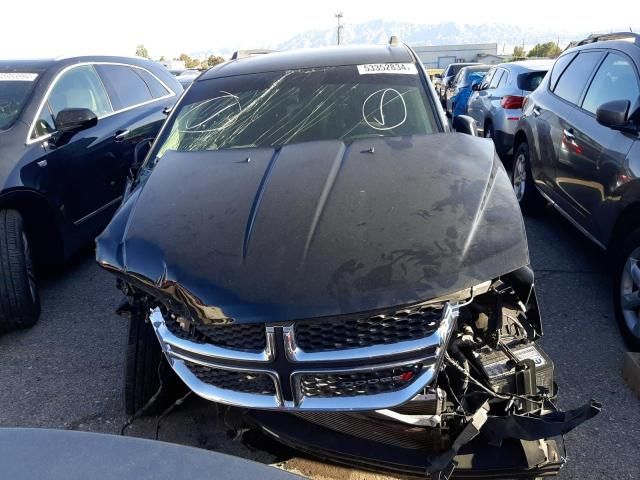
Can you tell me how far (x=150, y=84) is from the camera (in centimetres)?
655

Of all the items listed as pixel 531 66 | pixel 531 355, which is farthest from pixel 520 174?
pixel 531 355

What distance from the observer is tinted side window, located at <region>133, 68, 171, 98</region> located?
6484 millimetres

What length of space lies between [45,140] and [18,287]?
1256 mm

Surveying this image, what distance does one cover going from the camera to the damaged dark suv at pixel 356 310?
6.50 feet

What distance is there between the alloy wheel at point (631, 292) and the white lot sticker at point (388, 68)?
5.76ft

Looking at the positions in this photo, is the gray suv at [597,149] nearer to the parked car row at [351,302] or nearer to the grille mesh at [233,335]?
the parked car row at [351,302]

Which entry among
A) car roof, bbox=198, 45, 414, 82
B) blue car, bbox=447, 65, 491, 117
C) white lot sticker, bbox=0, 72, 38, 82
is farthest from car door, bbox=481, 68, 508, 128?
white lot sticker, bbox=0, 72, 38, 82

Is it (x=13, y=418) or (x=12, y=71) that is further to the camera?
(x=12, y=71)

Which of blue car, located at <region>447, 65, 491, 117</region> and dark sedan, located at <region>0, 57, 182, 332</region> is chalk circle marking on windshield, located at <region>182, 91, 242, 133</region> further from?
blue car, located at <region>447, 65, 491, 117</region>

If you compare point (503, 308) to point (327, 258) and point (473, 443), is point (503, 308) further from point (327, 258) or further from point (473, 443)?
point (327, 258)

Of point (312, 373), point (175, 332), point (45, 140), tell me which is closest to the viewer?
point (312, 373)

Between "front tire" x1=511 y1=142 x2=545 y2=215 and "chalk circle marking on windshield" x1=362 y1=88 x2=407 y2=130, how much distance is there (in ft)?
8.55

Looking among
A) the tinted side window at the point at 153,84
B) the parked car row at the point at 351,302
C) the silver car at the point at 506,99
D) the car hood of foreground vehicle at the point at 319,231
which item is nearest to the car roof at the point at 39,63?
the tinted side window at the point at 153,84

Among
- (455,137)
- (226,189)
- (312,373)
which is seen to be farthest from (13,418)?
(455,137)
